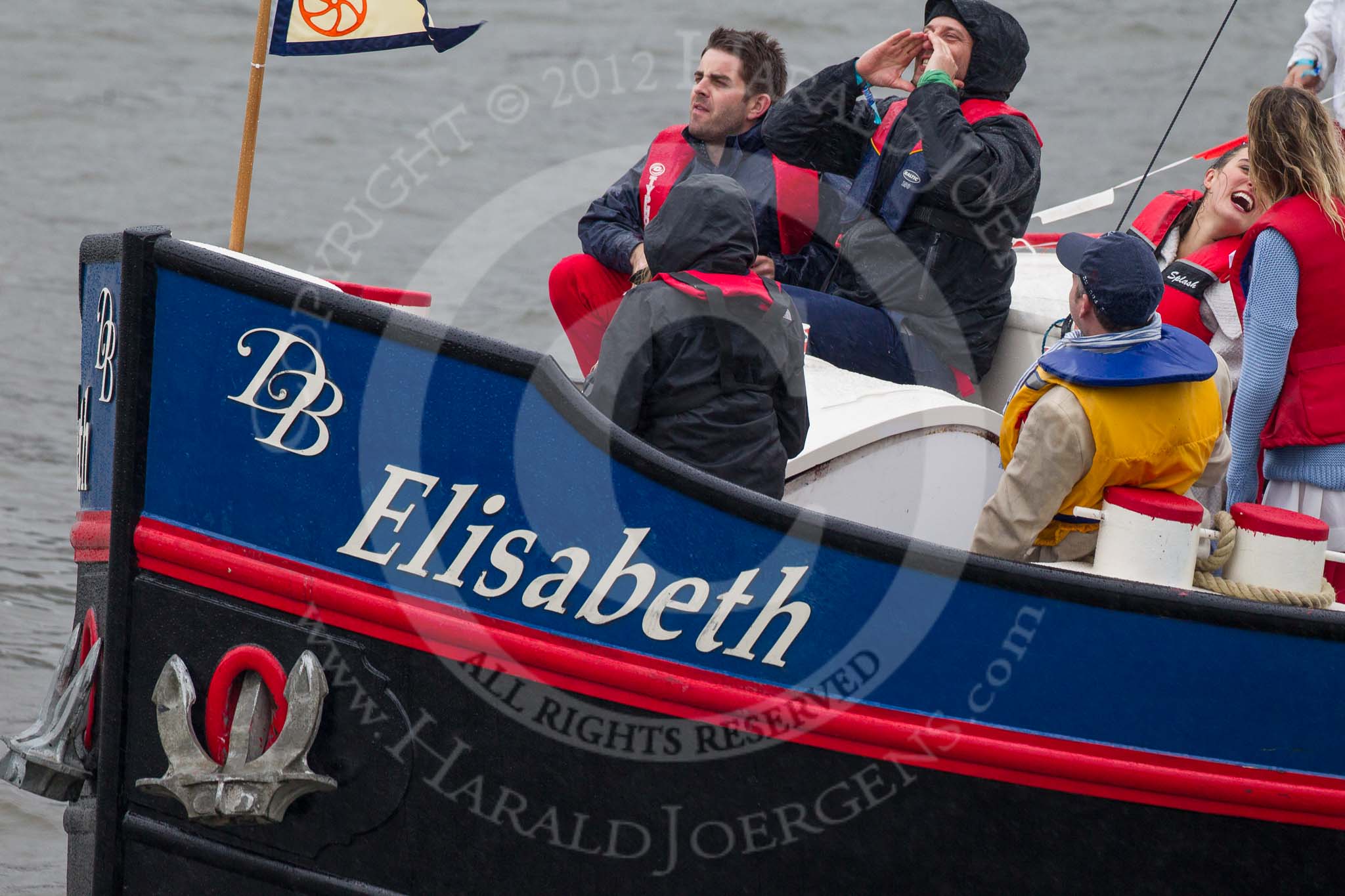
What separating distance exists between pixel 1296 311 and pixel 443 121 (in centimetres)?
1176

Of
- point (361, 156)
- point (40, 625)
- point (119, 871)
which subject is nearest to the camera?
point (119, 871)

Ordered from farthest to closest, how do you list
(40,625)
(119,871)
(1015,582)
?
(40,625), (119,871), (1015,582)

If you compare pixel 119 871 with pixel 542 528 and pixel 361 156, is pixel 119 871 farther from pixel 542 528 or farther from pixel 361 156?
pixel 361 156

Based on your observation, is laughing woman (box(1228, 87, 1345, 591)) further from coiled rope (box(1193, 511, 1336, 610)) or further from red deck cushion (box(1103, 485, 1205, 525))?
red deck cushion (box(1103, 485, 1205, 525))

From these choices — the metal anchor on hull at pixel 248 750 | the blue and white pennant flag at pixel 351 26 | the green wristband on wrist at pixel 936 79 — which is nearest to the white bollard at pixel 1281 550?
the green wristband on wrist at pixel 936 79

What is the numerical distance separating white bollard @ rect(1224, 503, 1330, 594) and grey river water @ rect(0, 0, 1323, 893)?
684 centimetres

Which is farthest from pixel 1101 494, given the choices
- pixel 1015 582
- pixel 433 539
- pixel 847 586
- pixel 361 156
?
pixel 361 156

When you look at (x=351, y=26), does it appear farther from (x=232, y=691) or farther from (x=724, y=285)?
(x=232, y=691)

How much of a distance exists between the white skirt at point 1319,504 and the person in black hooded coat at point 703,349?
1.17m

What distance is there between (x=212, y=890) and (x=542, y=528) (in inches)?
44.2

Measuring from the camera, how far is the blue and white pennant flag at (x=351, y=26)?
379cm

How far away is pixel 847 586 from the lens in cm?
302

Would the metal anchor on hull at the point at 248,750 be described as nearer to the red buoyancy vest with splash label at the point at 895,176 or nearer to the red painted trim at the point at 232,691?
the red painted trim at the point at 232,691

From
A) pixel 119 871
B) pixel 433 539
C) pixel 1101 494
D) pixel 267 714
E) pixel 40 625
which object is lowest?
pixel 40 625
